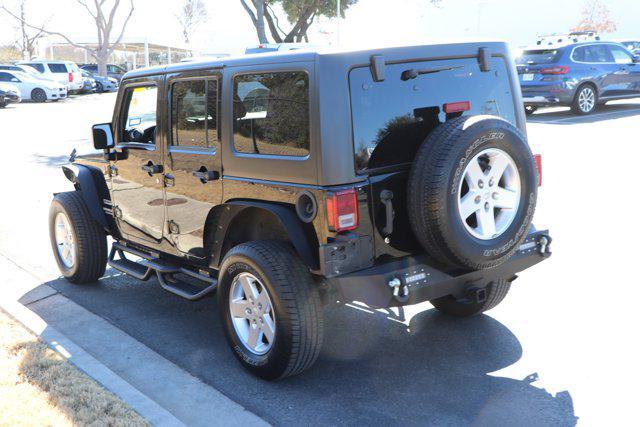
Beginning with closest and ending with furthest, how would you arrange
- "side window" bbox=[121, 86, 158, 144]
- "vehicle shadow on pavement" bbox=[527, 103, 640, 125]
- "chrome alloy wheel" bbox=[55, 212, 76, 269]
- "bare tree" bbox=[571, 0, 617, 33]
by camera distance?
"side window" bbox=[121, 86, 158, 144] < "chrome alloy wheel" bbox=[55, 212, 76, 269] < "vehicle shadow on pavement" bbox=[527, 103, 640, 125] < "bare tree" bbox=[571, 0, 617, 33]

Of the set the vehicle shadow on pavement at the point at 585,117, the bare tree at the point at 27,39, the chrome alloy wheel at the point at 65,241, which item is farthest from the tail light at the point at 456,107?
the bare tree at the point at 27,39

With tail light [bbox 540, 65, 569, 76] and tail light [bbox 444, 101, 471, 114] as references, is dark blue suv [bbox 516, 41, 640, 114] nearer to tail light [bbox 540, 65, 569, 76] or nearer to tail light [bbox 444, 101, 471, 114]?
tail light [bbox 540, 65, 569, 76]

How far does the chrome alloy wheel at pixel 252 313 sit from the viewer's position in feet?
13.2

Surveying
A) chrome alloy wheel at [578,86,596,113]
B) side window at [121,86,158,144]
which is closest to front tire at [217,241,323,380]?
side window at [121,86,158,144]

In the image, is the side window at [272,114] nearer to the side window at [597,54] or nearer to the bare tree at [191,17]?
the side window at [597,54]

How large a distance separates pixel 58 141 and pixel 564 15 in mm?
46475

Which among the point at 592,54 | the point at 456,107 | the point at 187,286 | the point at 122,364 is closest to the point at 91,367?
the point at 122,364

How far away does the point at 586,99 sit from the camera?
16516mm

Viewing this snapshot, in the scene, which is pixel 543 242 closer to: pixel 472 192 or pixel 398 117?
pixel 472 192

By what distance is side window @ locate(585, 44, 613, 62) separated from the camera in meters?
→ 16.6

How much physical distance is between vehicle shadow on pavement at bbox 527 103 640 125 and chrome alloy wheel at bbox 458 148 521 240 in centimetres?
1233

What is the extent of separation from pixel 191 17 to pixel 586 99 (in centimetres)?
7480

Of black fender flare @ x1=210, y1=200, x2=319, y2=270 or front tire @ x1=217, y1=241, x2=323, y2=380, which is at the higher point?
black fender flare @ x1=210, y1=200, x2=319, y2=270

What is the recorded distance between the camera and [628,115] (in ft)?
53.2
